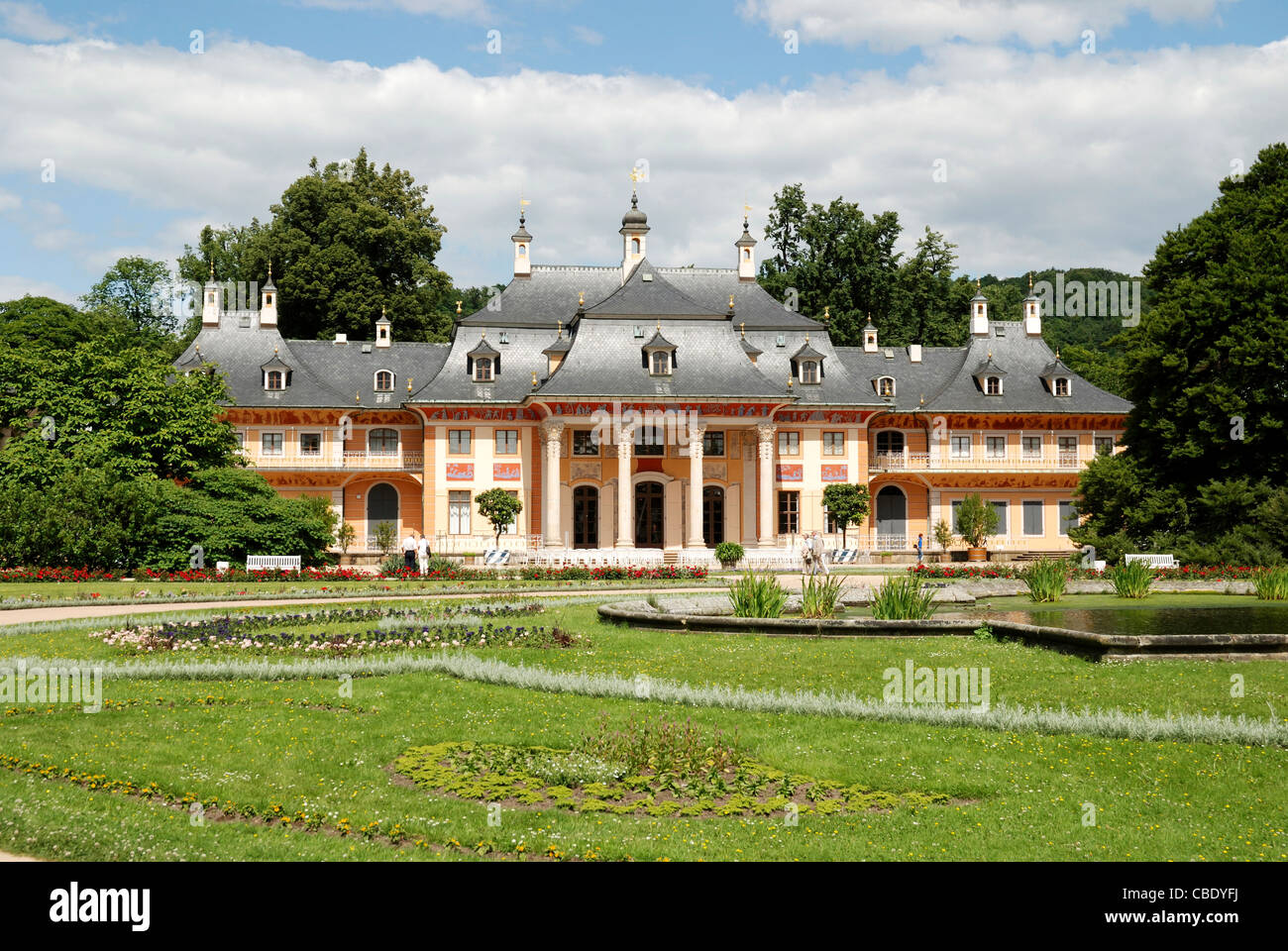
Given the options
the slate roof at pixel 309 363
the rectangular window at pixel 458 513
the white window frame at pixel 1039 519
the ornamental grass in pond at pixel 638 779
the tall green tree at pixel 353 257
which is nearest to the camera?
the ornamental grass in pond at pixel 638 779

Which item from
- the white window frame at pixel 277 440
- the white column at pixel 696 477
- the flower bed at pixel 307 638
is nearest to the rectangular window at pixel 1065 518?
the white column at pixel 696 477

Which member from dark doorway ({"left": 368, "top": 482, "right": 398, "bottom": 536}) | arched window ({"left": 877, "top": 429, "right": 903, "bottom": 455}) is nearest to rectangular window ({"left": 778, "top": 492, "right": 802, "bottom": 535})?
arched window ({"left": 877, "top": 429, "right": 903, "bottom": 455})

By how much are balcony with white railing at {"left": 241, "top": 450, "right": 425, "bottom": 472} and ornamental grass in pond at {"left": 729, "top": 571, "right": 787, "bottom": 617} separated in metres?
33.6

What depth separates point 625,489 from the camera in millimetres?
45812

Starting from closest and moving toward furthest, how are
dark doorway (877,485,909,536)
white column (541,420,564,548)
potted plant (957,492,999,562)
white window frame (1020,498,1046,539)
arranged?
white column (541,420,564,548) < potted plant (957,492,999,562) < white window frame (1020,498,1046,539) < dark doorway (877,485,909,536)

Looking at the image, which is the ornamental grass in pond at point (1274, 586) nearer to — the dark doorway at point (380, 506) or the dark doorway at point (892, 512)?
the dark doorway at point (892, 512)

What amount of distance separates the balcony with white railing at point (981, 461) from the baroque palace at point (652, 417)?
0.35 feet

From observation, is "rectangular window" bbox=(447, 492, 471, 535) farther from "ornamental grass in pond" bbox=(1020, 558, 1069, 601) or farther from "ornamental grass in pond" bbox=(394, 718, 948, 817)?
"ornamental grass in pond" bbox=(394, 718, 948, 817)

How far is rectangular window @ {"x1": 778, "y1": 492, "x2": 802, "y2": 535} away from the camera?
50.4 metres

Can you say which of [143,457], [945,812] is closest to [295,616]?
[945,812]

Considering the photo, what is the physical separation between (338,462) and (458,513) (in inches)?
262

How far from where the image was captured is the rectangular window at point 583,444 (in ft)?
161

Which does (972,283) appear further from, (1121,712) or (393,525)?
(1121,712)

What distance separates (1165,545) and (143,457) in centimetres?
3173
